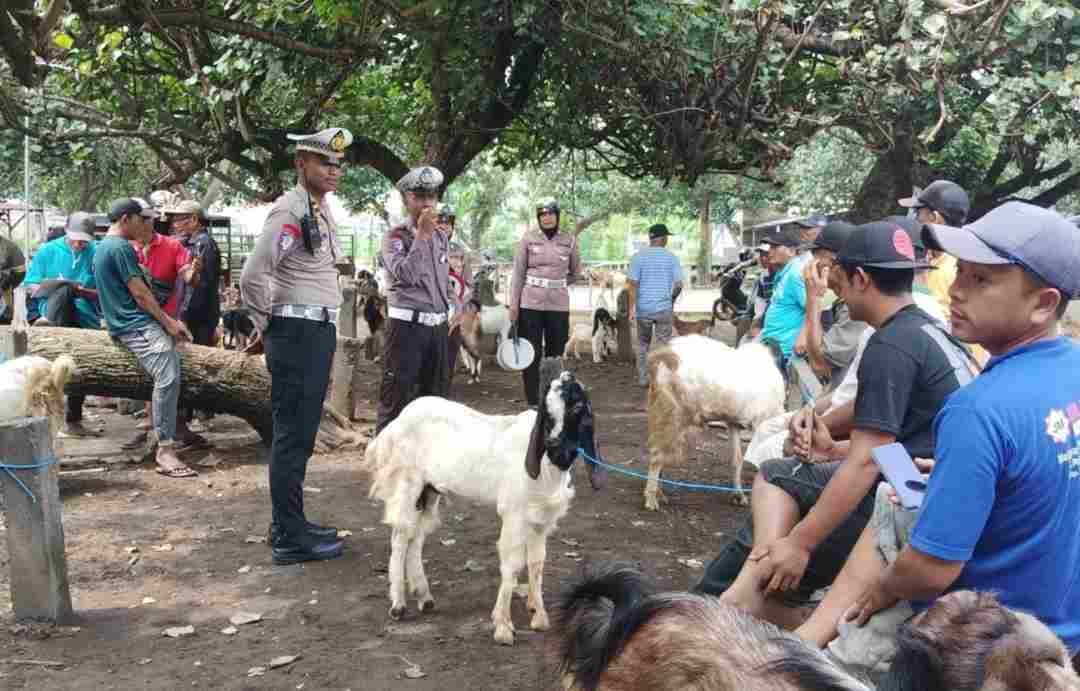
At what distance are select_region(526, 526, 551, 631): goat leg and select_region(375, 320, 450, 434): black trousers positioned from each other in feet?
6.30

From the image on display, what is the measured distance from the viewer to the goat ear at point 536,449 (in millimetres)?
4707

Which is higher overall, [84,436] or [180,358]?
[180,358]

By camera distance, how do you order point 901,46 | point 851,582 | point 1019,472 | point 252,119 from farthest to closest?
1. point 252,119
2. point 901,46
3. point 851,582
4. point 1019,472

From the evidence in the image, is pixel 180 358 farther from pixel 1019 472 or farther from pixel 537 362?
pixel 1019 472


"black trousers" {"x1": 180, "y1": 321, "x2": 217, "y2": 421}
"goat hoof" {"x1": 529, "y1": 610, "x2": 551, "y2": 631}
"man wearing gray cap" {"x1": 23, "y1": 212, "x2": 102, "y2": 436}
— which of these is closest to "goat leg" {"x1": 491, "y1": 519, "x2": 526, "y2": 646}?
"goat hoof" {"x1": 529, "y1": 610, "x2": 551, "y2": 631}

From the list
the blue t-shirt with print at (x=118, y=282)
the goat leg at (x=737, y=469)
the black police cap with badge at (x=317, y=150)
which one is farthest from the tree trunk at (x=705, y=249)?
the black police cap with badge at (x=317, y=150)

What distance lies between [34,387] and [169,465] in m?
1.41

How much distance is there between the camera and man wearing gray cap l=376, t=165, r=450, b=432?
21.5 ft

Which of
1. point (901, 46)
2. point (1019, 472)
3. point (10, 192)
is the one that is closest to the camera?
point (1019, 472)

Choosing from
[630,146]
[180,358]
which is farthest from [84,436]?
[630,146]

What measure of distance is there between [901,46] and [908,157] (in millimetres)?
5241

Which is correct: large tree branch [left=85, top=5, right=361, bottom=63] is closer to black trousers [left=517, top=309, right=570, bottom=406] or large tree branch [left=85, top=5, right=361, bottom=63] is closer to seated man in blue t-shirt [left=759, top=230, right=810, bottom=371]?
black trousers [left=517, top=309, right=570, bottom=406]

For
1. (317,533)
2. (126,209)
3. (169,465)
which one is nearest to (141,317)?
(126,209)

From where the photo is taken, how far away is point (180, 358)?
832cm
